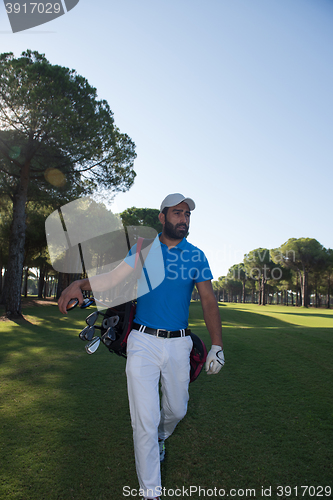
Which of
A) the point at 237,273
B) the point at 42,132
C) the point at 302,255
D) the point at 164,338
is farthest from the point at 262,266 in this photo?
the point at 164,338

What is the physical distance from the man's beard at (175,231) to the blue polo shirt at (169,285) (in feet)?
0.44

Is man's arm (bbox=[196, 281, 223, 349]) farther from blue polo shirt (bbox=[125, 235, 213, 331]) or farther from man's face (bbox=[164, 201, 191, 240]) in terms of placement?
man's face (bbox=[164, 201, 191, 240])

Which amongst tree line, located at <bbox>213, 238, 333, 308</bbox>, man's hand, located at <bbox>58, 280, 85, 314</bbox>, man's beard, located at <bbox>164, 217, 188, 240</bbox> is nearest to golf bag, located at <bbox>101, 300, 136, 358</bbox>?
man's hand, located at <bbox>58, 280, 85, 314</bbox>

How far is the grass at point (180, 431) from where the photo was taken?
297 cm

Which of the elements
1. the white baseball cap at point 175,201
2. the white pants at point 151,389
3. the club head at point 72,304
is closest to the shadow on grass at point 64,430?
the white pants at point 151,389

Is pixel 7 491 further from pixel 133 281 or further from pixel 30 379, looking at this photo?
pixel 30 379

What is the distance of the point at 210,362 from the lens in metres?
3.20

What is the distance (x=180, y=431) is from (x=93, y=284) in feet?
7.81

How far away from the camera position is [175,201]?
3.52m

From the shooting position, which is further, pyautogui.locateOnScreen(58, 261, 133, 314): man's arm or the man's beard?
the man's beard

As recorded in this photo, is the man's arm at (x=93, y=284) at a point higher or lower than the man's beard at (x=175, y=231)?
lower

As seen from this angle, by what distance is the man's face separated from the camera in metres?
3.50

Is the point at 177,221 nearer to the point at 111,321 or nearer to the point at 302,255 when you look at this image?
the point at 111,321

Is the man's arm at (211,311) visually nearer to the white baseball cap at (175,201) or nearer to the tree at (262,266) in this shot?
the white baseball cap at (175,201)
